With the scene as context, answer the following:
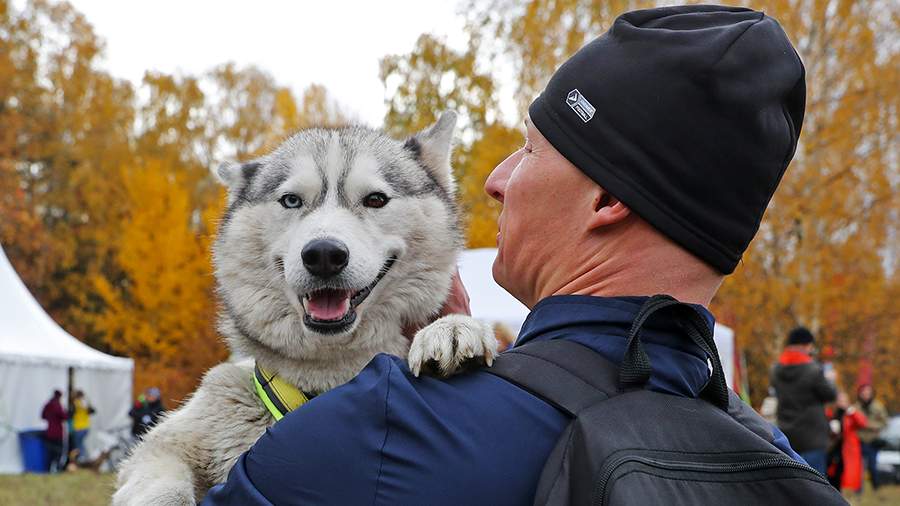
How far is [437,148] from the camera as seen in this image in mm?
3557

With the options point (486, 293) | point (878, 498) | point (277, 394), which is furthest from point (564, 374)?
point (878, 498)

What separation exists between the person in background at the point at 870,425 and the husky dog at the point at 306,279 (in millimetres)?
15317

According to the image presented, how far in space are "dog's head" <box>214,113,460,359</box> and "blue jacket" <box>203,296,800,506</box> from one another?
1254 mm

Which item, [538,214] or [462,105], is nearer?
[538,214]

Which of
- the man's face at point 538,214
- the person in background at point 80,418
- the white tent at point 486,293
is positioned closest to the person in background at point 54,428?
the person in background at point 80,418

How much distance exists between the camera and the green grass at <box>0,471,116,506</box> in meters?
A: 11.2

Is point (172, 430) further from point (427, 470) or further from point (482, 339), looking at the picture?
point (427, 470)

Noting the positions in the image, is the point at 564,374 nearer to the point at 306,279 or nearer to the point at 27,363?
the point at 306,279

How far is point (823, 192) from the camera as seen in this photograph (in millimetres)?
20359

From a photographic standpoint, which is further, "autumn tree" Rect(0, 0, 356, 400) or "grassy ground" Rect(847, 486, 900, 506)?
"autumn tree" Rect(0, 0, 356, 400)

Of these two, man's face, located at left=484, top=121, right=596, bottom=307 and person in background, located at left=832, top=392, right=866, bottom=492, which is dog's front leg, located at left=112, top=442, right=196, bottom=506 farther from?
person in background, located at left=832, top=392, right=866, bottom=492

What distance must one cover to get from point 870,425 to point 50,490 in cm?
1375

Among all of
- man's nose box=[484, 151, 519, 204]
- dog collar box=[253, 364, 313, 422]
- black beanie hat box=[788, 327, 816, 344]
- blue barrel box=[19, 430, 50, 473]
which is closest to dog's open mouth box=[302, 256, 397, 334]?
dog collar box=[253, 364, 313, 422]

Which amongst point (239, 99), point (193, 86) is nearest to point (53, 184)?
point (193, 86)
